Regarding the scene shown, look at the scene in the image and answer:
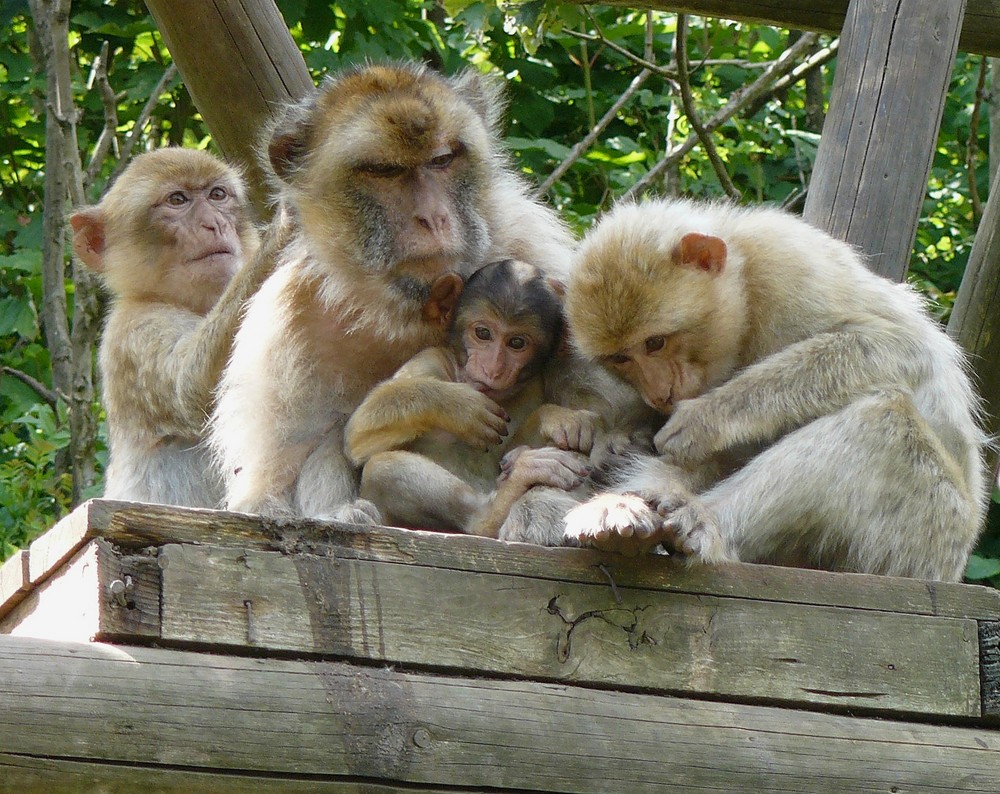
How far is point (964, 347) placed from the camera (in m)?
4.73

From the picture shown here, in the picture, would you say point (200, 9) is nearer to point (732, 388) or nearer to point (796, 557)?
point (732, 388)

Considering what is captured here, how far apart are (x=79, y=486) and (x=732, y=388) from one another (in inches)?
141

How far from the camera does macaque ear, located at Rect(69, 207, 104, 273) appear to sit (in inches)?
216

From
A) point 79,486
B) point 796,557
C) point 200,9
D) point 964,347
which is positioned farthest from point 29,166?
point 796,557

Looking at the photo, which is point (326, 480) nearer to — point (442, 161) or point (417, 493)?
point (417, 493)

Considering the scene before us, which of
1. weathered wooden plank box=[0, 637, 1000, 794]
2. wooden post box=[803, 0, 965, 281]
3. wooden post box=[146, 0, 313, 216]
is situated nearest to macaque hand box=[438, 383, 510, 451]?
weathered wooden plank box=[0, 637, 1000, 794]

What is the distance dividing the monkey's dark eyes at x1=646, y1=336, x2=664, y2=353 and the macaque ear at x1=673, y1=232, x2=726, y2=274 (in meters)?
0.20

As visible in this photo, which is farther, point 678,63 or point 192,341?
point 678,63

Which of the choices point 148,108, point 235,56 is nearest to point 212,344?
point 235,56

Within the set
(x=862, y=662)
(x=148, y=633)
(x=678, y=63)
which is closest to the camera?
(x=148, y=633)

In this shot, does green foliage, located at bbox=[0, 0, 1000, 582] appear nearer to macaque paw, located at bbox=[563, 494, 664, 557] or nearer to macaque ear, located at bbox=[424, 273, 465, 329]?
macaque ear, located at bbox=[424, 273, 465, 329]

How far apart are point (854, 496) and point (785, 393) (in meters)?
0.28

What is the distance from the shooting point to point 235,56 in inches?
186

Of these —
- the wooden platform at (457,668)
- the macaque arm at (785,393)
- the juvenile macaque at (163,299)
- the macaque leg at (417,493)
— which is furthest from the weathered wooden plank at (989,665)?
the juvenile macaque at (163,299)
